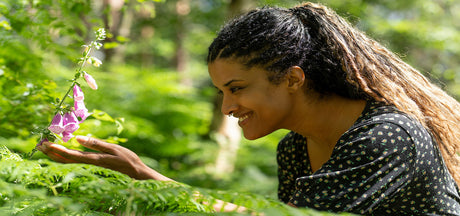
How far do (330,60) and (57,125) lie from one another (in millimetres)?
1142

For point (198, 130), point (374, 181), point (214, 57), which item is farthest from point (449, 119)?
point (198, 130)

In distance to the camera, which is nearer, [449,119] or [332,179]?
[332,179]

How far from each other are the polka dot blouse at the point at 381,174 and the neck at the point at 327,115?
0.10 meters

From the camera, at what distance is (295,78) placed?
1.92 metres

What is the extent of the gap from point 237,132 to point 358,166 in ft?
14.8

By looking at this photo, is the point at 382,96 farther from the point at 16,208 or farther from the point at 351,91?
the point at 16,208

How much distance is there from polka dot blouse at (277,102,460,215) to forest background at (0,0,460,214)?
0.66 meters

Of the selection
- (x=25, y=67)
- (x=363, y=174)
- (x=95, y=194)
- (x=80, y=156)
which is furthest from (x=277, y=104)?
(x=25, y=67)

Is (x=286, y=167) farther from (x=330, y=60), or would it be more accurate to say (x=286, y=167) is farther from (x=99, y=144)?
(x=99, y=144)

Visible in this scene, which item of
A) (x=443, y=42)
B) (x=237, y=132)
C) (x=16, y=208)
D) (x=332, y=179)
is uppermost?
(x=443, y=42)

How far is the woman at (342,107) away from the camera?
1.58 metres

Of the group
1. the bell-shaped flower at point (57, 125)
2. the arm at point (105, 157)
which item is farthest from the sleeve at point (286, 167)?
the bell-shaped flower at point (57, 125)

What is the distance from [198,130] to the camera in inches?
279

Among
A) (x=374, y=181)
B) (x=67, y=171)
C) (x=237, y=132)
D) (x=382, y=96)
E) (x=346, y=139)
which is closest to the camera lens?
(x=67, y=171)
